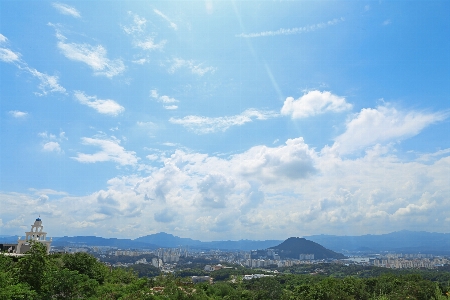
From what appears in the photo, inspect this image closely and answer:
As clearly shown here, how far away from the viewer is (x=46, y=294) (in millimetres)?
11750

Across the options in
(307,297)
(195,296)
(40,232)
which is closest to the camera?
(195,296)

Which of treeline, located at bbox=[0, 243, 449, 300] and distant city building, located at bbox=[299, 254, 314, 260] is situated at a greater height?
treeline, located at bbox=[0, 243, 449, 300]

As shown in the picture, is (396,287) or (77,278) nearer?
(77,278)

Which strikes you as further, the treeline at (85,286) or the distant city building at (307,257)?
the distant city building at (307,257)

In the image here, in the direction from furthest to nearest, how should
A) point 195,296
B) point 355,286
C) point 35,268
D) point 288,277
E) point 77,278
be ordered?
point 288,277
point 355,286
point 195,296
point 77,278
point 35,268

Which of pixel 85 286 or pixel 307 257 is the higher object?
pixel 85 286

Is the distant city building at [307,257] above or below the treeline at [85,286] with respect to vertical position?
below

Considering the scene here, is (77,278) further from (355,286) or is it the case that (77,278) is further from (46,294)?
(355,286)

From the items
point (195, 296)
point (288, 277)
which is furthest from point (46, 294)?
point (288, 277)

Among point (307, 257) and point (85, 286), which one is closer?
point (85, 286)

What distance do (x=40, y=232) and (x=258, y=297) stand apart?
24546 millimetres

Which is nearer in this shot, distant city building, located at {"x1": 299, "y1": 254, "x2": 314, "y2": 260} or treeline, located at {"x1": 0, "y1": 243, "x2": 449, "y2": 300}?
treeline, located at {"x1": 0, "y1": 243, "x2": 449, "y2": 300}

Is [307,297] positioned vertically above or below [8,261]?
below

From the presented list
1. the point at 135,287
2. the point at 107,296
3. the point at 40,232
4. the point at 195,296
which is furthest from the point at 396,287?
the point at 40,232
